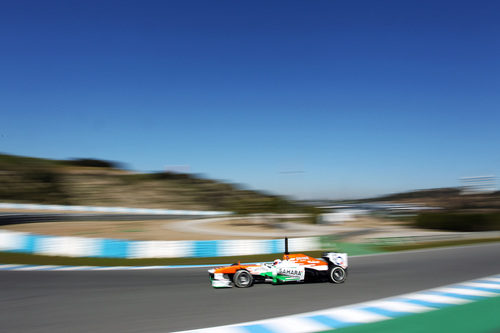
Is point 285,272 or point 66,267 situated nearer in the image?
point 285,272

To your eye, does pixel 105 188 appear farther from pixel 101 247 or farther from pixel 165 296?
pixel 165 296

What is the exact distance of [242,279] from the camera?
29.8ft

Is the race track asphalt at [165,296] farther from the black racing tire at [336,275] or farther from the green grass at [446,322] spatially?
the green grass at [446,322]

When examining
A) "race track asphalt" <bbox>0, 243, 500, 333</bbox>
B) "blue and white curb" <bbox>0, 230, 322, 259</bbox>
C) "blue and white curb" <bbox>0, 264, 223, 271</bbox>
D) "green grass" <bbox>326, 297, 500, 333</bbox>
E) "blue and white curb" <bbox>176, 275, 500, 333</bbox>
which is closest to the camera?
"green grass" <bbox>326, 297, 500, 333</bbox>

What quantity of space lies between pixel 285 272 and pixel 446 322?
13.1 ft

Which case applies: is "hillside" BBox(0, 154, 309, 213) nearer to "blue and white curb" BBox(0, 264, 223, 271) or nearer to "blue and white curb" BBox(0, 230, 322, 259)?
"blue and white curb" BBox(0, 230, 322, 259)

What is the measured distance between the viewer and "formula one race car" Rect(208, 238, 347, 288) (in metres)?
8.96

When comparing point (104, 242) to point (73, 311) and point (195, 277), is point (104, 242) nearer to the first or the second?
point (195, 277)

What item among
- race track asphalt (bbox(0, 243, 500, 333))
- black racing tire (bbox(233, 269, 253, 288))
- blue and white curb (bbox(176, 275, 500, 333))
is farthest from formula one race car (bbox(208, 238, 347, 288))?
blue and white curb (bbox(176, 275, 500, 333))

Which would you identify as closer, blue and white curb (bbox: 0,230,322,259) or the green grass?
Result: the green grass

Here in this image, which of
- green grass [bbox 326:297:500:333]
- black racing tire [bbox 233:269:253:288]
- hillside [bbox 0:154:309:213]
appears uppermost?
hillside [bbox 0:154:309:213]

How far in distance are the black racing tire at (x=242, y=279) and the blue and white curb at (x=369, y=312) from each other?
8.22ft

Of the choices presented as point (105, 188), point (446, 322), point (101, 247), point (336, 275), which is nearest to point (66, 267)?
point (101, 247)

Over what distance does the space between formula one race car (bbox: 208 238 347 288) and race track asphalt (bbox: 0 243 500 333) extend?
0.20 m
